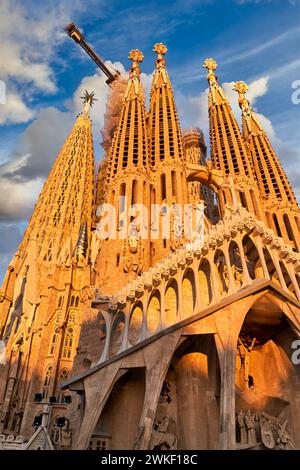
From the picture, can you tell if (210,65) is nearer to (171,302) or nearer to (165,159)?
(165,159)

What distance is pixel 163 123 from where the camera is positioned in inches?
1368

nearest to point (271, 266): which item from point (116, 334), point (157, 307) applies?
point (157, 307)

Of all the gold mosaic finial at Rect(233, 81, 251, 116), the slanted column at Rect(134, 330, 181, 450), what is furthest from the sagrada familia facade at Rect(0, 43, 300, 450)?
the gold mosaic finial at Rect(233, 81, 251, 116)

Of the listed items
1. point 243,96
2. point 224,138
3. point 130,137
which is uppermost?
point 243,96

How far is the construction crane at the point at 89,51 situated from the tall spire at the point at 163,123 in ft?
32.9

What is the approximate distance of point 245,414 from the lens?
Result: 15.8 metres

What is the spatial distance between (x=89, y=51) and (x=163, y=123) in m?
23.1

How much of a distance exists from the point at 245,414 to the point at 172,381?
142 inches

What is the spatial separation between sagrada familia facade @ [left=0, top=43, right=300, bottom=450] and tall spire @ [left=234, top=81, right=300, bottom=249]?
141 millimetres

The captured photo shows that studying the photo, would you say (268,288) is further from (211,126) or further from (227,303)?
(211,126)

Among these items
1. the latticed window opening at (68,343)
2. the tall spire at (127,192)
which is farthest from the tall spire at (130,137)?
the latticed window opening at (68,343)

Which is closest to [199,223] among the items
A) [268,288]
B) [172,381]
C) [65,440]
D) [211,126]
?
[268,288]

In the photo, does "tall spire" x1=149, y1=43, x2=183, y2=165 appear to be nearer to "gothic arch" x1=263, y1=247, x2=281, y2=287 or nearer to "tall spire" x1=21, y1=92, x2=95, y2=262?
"tall spire" x1=21, y1=92, x2=95, y2=262
